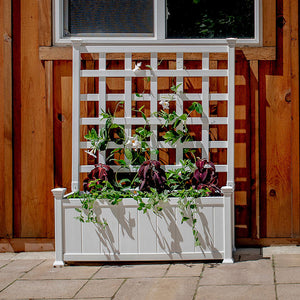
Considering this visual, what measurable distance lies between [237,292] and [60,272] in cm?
107

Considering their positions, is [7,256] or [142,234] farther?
[7,256]

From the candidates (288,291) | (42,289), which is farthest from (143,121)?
(288,291)

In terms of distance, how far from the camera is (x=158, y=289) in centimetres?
254

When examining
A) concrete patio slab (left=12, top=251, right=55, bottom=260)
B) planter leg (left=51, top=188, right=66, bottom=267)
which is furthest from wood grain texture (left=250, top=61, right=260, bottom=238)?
concrete patio slab (left=12, top=251, right=55, bottom=260)

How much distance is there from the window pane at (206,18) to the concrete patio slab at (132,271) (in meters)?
1.60

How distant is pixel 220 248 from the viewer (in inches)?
119

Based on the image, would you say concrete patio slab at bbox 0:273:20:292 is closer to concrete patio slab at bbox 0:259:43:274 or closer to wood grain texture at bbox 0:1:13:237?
concrete patio slab at bbox 0:259:43:274

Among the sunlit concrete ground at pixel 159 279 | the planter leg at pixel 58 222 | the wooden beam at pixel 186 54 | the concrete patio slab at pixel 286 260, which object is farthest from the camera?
the wooden beam at pixel 186 54

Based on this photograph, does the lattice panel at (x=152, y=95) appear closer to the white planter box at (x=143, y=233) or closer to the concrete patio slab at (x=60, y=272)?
the white planter box at (x=143, y=233)

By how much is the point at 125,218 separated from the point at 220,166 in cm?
75

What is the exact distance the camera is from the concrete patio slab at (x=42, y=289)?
247cm

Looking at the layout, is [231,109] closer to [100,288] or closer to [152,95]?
[152,95]

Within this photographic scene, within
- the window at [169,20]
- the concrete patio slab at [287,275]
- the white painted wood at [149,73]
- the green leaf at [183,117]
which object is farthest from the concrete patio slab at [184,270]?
the window at [169,20]

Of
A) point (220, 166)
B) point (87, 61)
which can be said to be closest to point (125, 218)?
point (220, 166)
